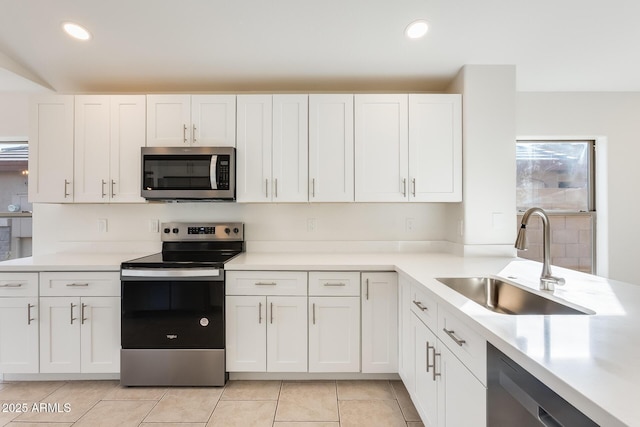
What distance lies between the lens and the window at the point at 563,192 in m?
2.76

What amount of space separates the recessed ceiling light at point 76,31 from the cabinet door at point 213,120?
0.75m

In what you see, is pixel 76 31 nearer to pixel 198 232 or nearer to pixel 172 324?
pixel 198 232

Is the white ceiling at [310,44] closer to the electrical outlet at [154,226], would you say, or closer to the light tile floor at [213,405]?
the electrical outlet at [154,226]

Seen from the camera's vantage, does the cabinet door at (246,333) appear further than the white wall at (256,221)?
No

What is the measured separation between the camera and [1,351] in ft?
7.02

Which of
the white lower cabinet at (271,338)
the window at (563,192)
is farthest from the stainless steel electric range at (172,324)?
the window at (563,192)

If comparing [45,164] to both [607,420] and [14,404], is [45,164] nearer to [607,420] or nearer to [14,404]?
[14,404]

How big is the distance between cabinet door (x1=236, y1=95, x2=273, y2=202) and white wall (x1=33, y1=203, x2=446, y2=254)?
1.09 ft

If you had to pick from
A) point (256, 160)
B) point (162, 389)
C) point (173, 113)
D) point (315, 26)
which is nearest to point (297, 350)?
point (162, 389)

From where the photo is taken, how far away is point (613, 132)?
2.70 metres

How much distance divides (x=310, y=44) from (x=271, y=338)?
2104mm

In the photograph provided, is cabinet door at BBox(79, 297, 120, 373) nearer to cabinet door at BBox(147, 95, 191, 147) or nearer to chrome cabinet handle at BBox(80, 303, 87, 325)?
chrome cabinet handle at BBox(80, 303, 87, 325)

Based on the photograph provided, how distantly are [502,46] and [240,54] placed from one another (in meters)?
1.88

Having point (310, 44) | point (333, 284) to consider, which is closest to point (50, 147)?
point (310, 44)
